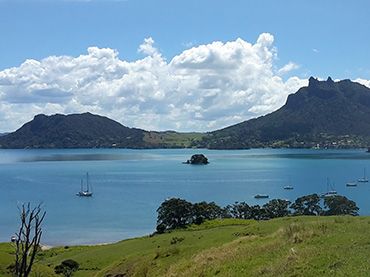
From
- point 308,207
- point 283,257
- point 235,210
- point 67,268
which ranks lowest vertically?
point 308,207

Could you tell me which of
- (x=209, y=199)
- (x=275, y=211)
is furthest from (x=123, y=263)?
(x=209, y=199)

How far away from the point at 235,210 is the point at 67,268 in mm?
58531

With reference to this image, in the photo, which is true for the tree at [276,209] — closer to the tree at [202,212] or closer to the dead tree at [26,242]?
the tree at [202,212]

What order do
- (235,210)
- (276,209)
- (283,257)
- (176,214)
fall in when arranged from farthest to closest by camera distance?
(235,210)
(276,209)
(176,214)
(283,257)

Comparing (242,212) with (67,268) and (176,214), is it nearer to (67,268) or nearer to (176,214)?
(176,214)

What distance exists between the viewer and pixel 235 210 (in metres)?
104

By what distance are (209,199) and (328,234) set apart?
122035mm

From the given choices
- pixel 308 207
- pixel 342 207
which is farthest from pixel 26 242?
pixel 308 207

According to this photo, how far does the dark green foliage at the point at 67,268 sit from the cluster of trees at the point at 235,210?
26.8 meters

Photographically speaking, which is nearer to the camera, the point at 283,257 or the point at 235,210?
the point at 283,257

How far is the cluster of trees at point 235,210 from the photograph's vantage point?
8669cm

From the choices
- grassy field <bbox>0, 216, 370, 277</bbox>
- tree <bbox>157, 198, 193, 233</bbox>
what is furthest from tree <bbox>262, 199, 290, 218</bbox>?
grassy field <bbox>0, 216, 370, 277</bbox>

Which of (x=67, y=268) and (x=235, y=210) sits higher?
(x=67, y=268)

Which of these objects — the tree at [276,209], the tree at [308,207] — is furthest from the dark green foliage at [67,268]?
the tree at [308,207]
